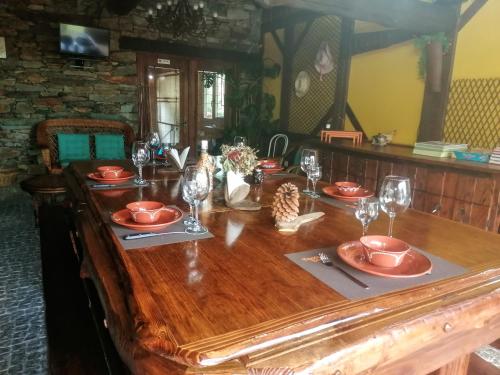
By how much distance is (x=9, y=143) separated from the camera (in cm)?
496

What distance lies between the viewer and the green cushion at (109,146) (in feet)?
17.3

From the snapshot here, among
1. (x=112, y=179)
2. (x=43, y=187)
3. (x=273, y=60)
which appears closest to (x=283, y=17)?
(x=273, y=60)

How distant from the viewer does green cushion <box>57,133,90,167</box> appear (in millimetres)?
5035

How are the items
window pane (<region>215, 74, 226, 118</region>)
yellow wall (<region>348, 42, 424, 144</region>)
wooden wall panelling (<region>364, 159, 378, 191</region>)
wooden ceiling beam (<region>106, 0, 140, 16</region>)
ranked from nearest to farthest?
wooden wall panelling (<region>364, 159, 378, 191</region>), yellow wall (<region>348, 42, 424, 144</region>), wooden ceiling beam (<region>106, 0, 140, 16</region>), window pane (<region>215, 74, 226, 118</region>)

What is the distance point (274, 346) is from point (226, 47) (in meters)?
5.84

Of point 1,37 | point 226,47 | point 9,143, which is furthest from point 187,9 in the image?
point 9,143

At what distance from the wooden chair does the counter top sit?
9.18ft

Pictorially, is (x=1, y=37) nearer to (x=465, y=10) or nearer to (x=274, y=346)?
(x=465, y=10)

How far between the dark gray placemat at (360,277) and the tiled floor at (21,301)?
149 cm

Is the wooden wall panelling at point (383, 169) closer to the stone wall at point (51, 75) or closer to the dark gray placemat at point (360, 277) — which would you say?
the dark gray placemat at point (360, 277)

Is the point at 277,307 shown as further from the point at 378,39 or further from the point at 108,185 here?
the point at 378,39

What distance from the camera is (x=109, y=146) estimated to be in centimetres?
532

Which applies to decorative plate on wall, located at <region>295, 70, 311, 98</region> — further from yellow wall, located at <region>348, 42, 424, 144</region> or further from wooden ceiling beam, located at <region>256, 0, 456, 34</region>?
wooden ceiling beam, located at <region>256, 0, 456, 34</region>

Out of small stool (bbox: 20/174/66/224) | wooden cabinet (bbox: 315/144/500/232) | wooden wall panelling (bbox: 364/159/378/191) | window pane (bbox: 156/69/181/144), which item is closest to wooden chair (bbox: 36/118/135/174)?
window pane (bbox: 156/69/181/144)
